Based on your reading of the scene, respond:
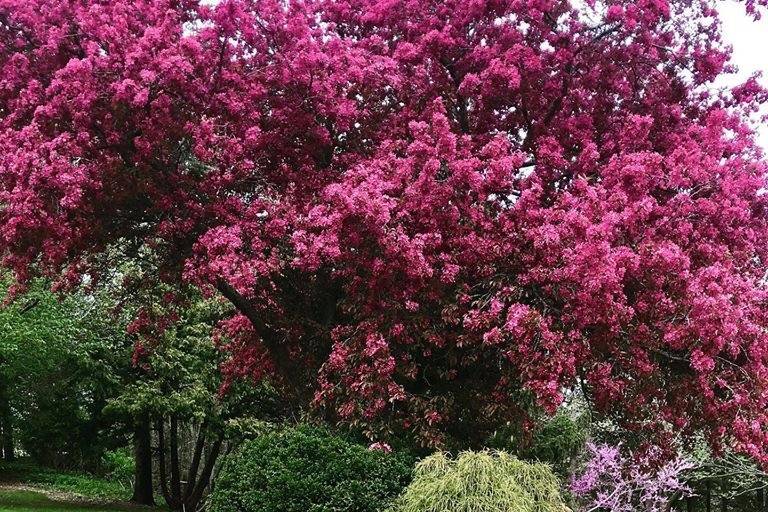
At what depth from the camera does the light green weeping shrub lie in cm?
677

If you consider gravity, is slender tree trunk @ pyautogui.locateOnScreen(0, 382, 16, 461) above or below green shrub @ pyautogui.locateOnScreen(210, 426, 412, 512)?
above

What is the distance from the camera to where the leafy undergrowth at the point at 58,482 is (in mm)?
24462

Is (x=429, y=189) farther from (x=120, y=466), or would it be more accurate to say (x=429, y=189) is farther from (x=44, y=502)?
(x=120, y=466)

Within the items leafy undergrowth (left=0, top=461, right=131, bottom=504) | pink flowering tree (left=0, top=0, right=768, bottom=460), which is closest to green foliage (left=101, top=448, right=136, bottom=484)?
leafy undergrowth (left=0, top=461, right=131, bottom=504)

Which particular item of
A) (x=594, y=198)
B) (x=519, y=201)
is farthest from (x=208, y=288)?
(x=594, y=198)

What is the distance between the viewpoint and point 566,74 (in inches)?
395

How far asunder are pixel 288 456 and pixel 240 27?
521 cm

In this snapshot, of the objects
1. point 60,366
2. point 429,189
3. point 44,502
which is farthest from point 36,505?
point 429,189

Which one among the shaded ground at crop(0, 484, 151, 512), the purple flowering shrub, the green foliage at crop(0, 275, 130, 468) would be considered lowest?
the shaded ground at crop(0, 484, 151, 512)

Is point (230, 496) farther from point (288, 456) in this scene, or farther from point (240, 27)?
point (240, 27)

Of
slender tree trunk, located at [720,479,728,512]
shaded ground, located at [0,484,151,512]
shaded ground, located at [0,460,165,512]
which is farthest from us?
slender tree trunk, located at [720,479,728,512]

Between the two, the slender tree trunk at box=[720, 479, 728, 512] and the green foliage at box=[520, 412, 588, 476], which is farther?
the slender tree trunk at box=[720, 479, 728, 512]

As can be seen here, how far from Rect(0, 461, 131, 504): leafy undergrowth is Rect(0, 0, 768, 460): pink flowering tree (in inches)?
668

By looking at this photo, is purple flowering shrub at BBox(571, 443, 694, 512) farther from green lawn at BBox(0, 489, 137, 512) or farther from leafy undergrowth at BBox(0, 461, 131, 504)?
leafy undergrowth at BBox(0, 461, 131, 504)
